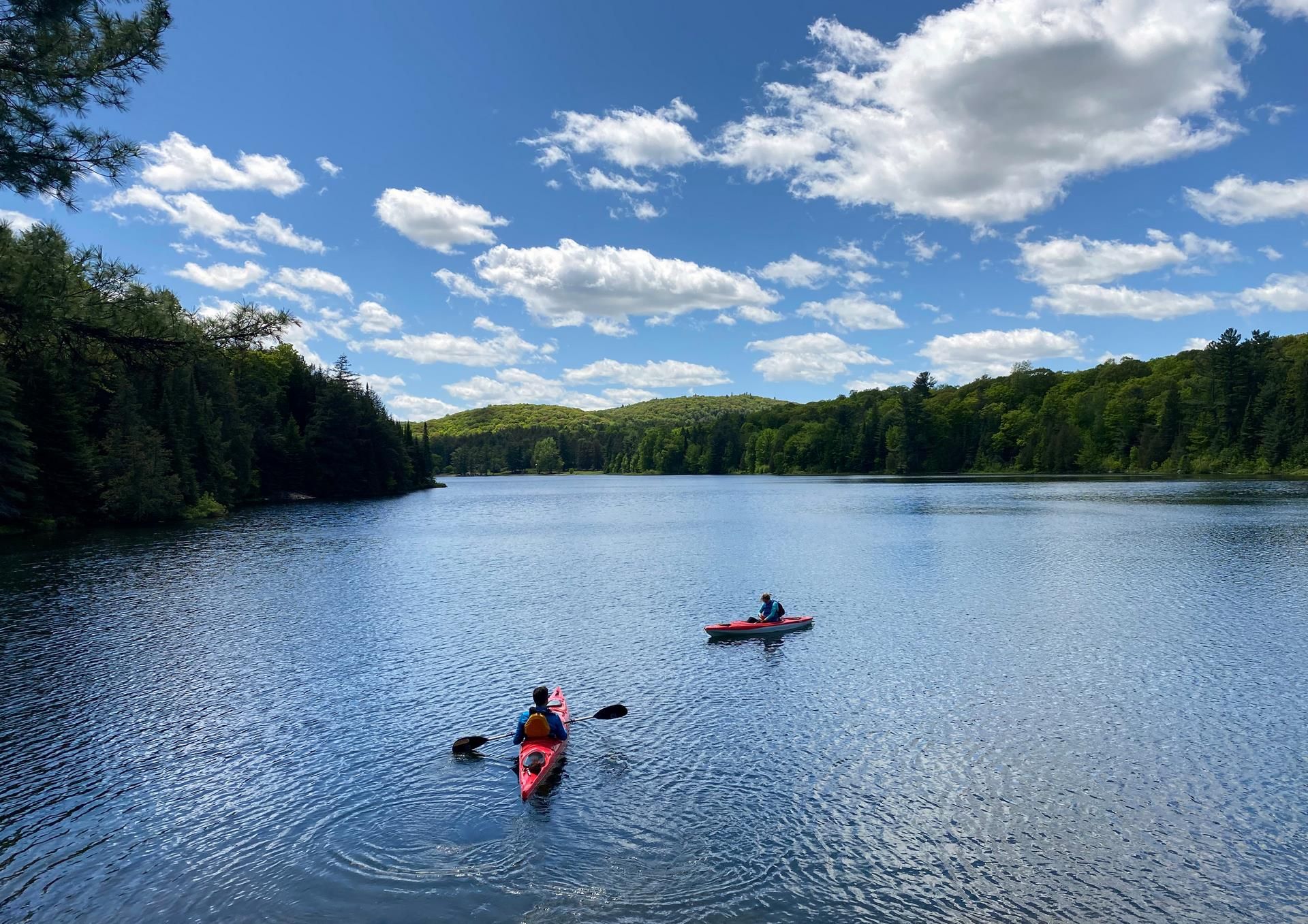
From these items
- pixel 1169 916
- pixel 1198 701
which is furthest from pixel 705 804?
pixel 1198 701

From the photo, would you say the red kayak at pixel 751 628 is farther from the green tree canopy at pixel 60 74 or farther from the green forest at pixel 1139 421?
the green forest at pixel 1139 421

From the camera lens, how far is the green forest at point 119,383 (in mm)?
12656

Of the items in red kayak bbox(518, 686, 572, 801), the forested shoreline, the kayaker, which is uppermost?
the forested shoreline

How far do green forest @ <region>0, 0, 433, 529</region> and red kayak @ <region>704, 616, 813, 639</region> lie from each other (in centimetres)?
2014

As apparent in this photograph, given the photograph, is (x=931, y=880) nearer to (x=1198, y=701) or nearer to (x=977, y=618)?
(x=1198, y=701)

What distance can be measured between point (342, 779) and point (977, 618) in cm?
2631

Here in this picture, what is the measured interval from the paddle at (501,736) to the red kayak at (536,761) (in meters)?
1.04

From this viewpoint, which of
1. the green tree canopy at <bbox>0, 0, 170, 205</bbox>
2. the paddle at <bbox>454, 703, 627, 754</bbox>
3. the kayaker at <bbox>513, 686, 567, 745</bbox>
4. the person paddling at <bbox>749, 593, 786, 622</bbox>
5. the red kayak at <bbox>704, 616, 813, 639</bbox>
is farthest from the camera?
the person paddling at <bbox>749, 593, 786, 622</bbox>

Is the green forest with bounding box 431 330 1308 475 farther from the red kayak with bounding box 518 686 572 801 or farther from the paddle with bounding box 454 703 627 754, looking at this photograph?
the red kayak with bounding box 518 686 572 801

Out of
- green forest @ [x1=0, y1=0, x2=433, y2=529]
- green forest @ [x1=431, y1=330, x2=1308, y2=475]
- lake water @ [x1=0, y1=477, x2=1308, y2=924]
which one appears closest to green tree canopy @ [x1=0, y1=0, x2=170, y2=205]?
green forest @ [x1=0, y1=0, x2=433, y2=529]

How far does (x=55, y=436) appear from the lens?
6306cm

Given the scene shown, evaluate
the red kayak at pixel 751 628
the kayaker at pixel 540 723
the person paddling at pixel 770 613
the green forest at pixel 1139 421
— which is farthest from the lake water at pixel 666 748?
the green forest at pixel 1139 421

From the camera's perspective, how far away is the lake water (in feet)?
41.6

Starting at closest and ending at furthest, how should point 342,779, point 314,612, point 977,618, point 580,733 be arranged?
point 342,779, point 580,733, point 977,618, point 314,612
